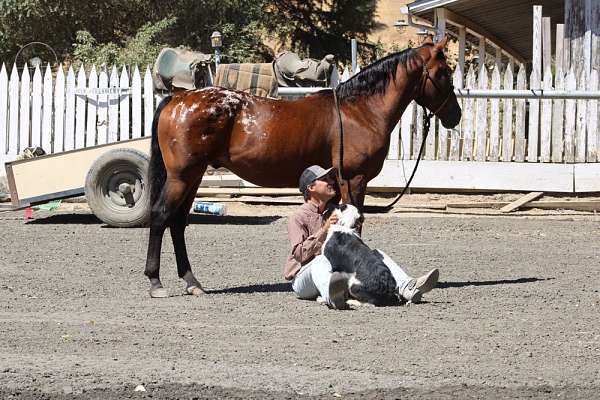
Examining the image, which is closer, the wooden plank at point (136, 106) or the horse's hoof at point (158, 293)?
the horse's hoof at point (158, 293)

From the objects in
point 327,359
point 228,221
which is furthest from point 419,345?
point 228,221

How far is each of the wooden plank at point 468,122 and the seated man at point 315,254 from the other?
7825 mm

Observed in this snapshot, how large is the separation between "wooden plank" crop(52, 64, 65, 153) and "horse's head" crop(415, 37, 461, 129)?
8.32m

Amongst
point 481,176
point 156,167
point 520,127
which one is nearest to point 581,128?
point 520,127

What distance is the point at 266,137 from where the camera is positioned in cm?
1026

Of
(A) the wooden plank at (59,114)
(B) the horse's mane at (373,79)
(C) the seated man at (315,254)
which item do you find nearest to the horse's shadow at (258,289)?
(C) the seated man at (315,254)

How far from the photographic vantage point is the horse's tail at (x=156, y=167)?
10.2 m

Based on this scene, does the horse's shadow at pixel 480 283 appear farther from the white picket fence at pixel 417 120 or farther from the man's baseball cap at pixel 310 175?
the white picket fence at pixel 417 120

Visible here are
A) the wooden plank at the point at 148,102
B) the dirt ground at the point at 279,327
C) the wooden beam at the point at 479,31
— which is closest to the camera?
the dirt ground at the point at 279,327

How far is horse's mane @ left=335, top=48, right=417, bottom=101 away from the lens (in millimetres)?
10641

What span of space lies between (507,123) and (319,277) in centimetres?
860

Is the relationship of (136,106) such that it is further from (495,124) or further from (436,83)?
(436,83)

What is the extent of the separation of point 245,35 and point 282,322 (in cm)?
1869

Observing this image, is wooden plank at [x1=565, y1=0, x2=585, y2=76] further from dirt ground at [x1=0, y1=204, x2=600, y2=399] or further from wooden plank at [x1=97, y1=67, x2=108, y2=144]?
wooden plank at [x1=97, y1=67, x2=108, y2=144]
